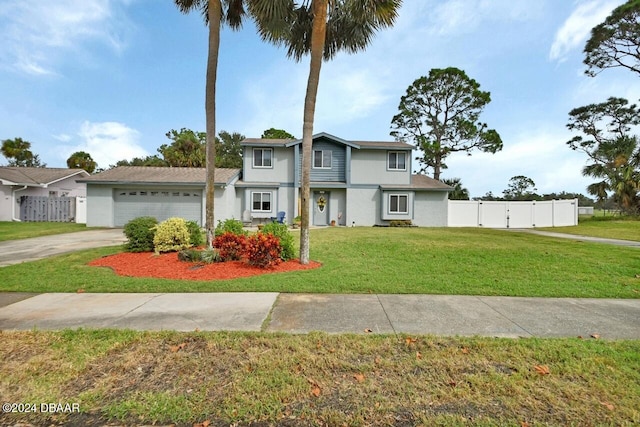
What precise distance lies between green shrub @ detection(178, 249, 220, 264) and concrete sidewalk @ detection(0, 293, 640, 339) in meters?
2.48

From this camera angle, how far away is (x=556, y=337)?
144 inches

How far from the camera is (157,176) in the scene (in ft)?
61.8

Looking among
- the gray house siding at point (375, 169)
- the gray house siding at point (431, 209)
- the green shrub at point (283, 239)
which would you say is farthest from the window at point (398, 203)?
the green shrub at point (283, 239)

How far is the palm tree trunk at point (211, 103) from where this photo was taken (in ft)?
28.5

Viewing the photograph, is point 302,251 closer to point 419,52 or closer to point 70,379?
point 70,379

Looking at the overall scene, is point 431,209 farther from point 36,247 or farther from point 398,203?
point 36,247

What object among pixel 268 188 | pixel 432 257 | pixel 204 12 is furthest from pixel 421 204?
pixel 204 12

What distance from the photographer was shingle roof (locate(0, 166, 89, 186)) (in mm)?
21078

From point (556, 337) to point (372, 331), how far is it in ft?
7.52

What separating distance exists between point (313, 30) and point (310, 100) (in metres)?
1.77

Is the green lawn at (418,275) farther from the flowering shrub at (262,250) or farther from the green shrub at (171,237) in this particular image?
the green shrub at (171,237)

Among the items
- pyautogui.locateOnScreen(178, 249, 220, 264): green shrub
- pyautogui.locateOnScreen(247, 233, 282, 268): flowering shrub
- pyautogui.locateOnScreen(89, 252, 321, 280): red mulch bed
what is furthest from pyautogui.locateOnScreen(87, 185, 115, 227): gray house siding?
pyautogui.locateOnScreen(247, 233, 282, 268): flowering shrub

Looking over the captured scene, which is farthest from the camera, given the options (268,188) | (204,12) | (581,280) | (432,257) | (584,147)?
(584,147)

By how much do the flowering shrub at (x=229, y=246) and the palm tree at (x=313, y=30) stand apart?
169 cm
